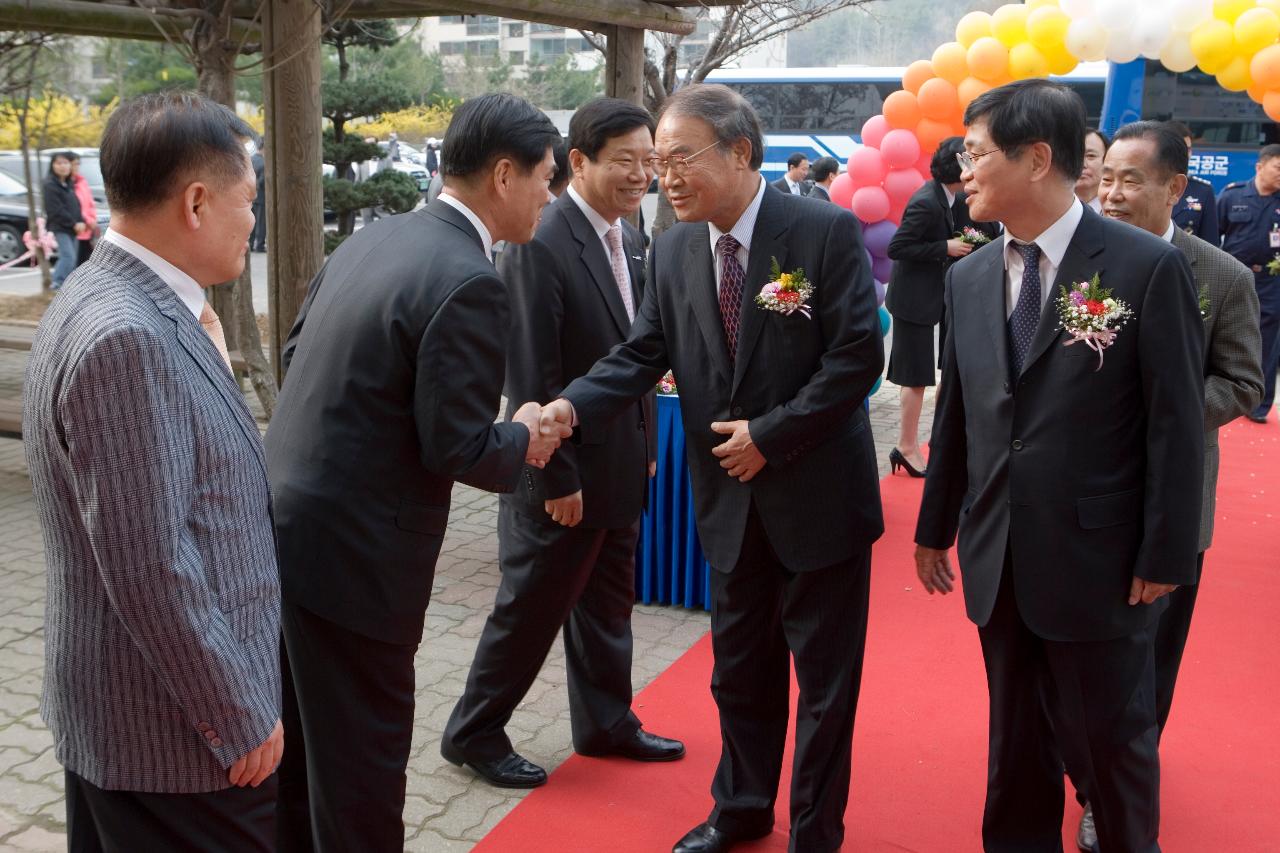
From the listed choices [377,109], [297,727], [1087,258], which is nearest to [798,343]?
[1087,258]

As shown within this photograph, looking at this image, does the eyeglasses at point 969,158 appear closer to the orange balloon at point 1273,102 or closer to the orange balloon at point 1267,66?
the orange balloon at point 1267,66

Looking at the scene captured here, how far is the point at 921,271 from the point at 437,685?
3822mm

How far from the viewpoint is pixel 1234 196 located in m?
8.61

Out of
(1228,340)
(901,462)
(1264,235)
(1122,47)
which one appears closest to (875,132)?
(1122,47)

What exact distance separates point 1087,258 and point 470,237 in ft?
4.30

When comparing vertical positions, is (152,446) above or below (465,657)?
above

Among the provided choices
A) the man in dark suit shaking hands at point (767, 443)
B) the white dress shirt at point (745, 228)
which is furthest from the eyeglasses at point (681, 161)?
the white dress shirt at point (745, 228)

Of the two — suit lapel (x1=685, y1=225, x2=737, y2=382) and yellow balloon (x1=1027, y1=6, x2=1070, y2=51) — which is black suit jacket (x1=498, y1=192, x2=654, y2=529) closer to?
suit lapel (x1=685, y1=225, x2=737, y2=382)

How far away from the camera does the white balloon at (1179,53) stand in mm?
9125

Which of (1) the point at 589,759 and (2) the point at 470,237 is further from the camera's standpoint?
(1) the point at 589,759

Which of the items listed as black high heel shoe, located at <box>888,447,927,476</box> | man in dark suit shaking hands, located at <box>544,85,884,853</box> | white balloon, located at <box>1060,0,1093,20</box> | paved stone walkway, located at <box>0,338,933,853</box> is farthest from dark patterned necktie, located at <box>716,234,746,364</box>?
white balloon, located at <box>1060,0,1093,20</box>

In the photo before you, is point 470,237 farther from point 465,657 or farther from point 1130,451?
point 465,657

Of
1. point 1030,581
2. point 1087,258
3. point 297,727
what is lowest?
point 297,727

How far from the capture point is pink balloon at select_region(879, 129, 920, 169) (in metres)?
10.4
